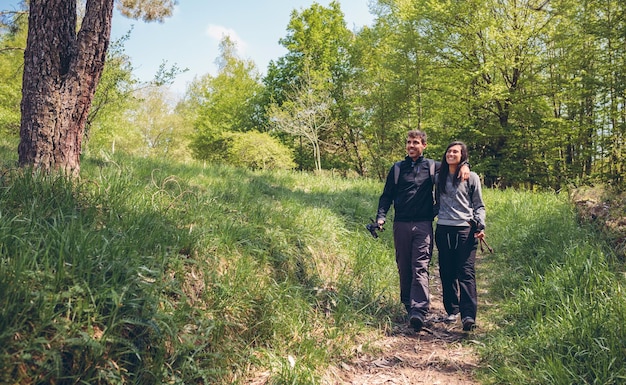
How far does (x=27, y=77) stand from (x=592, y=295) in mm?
6412

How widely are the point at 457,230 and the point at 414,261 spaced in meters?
0.61

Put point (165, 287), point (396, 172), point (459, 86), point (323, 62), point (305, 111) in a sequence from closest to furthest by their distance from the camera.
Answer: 1. point (165, 287)
2. point (396, 172)
3. point (459, 86)
4. point (305, 111)
5. point (323, 62)

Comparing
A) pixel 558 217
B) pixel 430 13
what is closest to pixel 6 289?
pixel 558 217

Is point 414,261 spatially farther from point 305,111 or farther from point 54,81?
point 305,111

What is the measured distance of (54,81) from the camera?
4.23m

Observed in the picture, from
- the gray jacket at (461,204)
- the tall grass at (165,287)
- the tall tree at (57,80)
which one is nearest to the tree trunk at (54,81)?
the tall tree at (57,80)

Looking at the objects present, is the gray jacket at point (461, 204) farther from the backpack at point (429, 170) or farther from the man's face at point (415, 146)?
the man's face at point (415, 146)

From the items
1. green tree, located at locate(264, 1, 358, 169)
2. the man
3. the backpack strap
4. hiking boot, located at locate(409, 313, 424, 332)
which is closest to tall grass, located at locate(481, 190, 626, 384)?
hiking boot, located at locate(409, 313, 424, 332)

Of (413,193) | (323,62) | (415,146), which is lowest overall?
(413,193)

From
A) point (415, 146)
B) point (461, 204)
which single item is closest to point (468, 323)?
point (461, 204)

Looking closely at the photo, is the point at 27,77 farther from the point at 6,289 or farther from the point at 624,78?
the point at 624,78

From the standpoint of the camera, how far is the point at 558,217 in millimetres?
6539

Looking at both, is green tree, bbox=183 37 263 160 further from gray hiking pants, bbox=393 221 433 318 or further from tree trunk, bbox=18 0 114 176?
gray hiking pants, bbox=393 221 433 318

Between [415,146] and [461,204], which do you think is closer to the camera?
[461,204]
